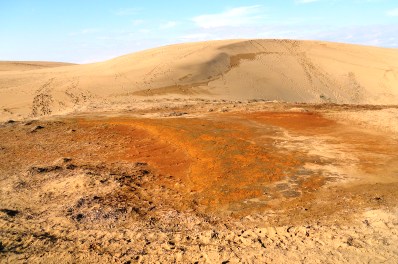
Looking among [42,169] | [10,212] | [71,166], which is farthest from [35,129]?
[10,212]

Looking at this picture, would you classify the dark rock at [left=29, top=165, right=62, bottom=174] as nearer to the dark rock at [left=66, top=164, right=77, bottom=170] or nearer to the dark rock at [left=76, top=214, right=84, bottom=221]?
the dark rock at [left=66, top=164, right=77, bottom=170]

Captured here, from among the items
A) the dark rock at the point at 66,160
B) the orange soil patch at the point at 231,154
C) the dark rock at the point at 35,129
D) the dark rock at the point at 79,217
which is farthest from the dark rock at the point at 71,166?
the dark rock at the point at 35,129

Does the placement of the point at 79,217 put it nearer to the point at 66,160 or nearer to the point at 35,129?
the point at 66,160

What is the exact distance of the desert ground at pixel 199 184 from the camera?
4.61 meters

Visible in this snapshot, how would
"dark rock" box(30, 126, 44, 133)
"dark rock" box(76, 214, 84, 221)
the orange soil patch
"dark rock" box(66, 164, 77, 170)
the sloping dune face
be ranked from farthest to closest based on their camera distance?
the sloping dune face → "dark rock" box(30, 126, 44, 133) → "dark rock" box(66, 164, 77, 170) → the orange soil patch → "dark rock" box(76, 214, 84, 221)

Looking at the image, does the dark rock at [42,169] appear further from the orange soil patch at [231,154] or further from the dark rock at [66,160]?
the orange soil patch at [231,154]

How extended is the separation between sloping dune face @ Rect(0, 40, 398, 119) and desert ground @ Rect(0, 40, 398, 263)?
7.35 feet

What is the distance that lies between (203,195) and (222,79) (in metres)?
16.4

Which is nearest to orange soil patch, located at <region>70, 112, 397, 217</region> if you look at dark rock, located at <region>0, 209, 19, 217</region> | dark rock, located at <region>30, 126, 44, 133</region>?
dark rock, located at <region>30, 126, 44, 133</region>

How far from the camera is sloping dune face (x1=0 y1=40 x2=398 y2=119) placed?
18641 mm

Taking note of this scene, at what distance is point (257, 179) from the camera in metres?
6.75

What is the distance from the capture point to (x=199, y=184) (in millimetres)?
6723

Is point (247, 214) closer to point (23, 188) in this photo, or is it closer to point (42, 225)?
point (42, 225)

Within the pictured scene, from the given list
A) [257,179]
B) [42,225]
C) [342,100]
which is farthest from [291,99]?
[42,225]
